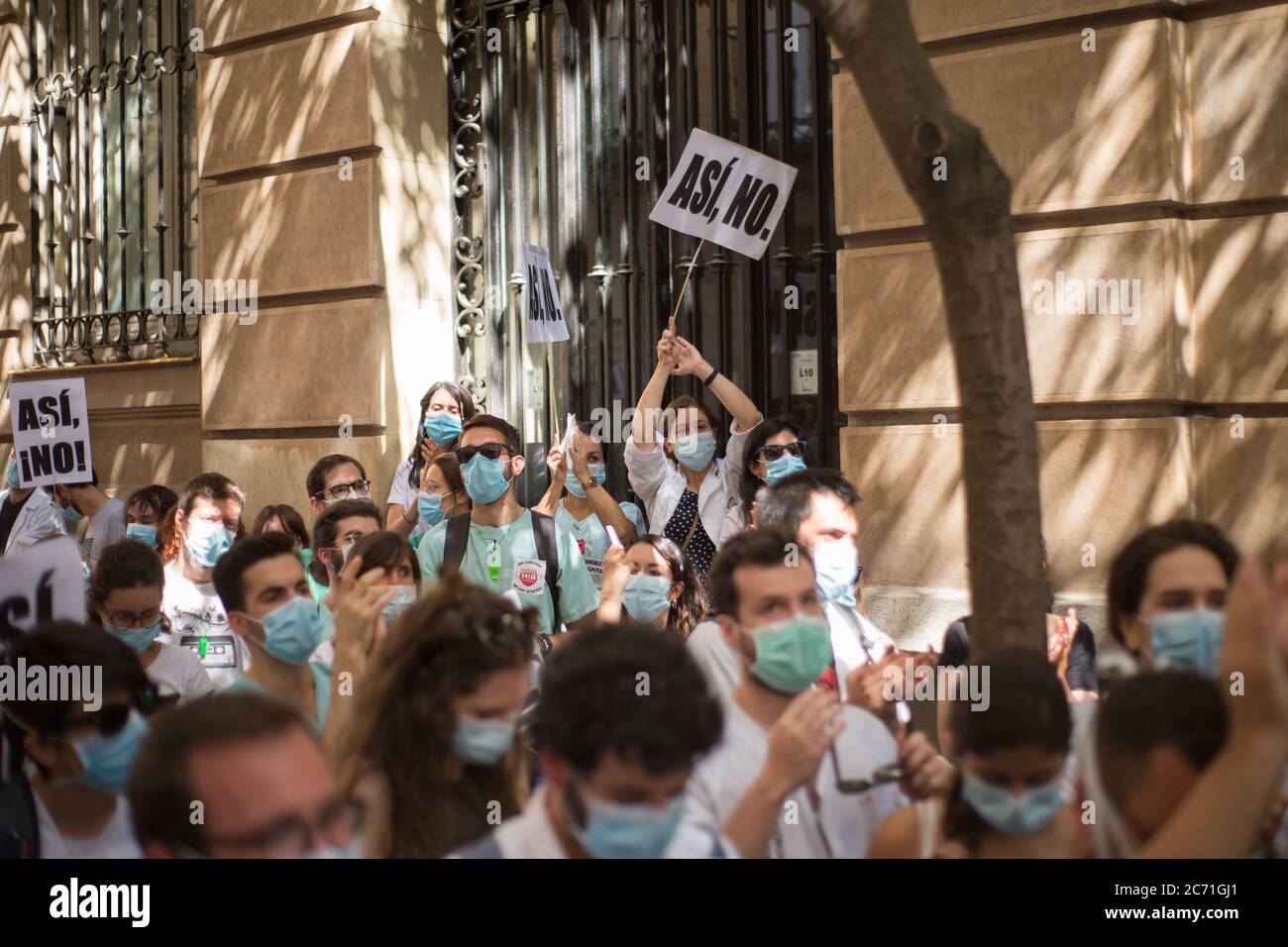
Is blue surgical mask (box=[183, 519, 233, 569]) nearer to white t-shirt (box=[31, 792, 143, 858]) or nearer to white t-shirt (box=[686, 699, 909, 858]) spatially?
white t-shirt (box=[31, 792, 143, 858])

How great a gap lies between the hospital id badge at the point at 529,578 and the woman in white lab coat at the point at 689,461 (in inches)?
24.5

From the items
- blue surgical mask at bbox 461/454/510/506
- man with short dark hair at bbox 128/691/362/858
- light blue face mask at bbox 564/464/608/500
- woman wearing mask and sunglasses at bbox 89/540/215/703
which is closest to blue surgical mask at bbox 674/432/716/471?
light blue face mask at bbox 564/464/608/500

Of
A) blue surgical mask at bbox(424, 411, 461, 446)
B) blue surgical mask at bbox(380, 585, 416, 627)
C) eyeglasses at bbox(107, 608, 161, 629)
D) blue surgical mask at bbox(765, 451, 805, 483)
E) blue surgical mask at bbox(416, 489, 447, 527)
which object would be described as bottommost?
eyeglasses at bbox(107, 608, 161, 629)

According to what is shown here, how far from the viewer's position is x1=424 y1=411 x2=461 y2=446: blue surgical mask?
8.21 metres

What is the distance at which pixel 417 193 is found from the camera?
9586 mm

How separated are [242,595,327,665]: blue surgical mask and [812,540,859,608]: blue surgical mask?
1611mm

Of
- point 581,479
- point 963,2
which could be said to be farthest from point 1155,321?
point 581,479

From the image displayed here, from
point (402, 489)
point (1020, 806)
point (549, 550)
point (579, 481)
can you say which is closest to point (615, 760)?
point (1020, 806)

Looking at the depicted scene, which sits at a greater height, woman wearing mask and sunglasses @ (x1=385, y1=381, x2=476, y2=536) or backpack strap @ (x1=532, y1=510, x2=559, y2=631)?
woman wearing mask and sunglasses @ (x1=385, y1=381, x2=476, y2=536)

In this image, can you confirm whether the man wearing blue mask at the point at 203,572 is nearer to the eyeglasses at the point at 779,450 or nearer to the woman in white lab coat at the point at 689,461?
the woman in white lab coat at the point at 689,461

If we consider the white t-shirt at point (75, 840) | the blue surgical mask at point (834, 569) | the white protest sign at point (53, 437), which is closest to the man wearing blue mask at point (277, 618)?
the white t-shirt at point (75, 840)
